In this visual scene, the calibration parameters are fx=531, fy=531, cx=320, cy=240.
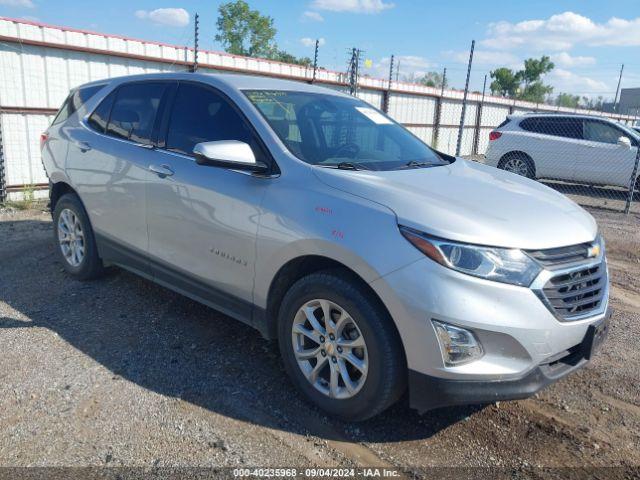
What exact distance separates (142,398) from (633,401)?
3.04 meters

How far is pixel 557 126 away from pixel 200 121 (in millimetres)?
10469

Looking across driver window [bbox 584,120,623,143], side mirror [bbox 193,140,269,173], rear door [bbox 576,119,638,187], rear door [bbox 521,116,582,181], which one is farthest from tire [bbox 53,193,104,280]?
driver window [bbox 584,120,623,143]

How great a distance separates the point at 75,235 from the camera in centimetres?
494

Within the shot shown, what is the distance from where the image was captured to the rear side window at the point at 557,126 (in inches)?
470

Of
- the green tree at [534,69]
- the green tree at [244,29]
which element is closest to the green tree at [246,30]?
the green tree at [244,29]

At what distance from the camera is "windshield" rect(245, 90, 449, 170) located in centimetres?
340

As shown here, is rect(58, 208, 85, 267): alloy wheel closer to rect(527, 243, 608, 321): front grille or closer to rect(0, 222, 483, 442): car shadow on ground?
rect(0, 222, 483, 442): car shadow on ground

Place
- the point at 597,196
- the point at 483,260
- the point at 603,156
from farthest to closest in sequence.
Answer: the point at 597,196, the point at 603,156, the point at 483,260

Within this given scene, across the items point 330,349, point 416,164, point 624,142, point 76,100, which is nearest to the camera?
point 330,349

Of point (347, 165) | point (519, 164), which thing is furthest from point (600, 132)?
point (347, 165)

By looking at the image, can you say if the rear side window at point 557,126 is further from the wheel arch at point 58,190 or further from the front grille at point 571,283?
the wheel arch at point 58,190

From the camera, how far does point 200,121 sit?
3.79m

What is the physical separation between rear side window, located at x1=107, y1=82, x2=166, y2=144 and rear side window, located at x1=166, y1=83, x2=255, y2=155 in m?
0.27

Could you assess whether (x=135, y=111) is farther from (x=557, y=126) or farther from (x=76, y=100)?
(x=557, y=126)
